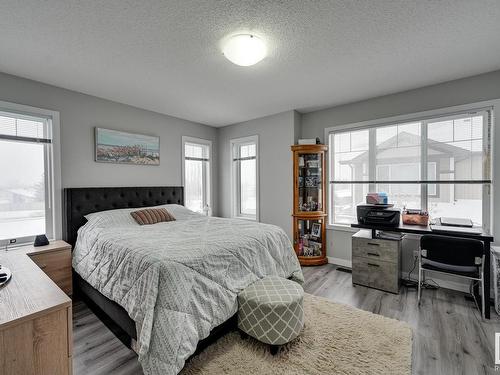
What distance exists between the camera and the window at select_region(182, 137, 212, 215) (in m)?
4.44

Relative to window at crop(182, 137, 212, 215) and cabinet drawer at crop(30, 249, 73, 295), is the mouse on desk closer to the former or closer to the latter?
cabinet drawer at crop(30, 249, 73, 295)

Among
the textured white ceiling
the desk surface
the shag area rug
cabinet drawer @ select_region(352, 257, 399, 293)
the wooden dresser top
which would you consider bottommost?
the shag area rug

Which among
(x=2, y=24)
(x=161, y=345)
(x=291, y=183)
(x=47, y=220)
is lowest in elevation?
(x=161, y=345)

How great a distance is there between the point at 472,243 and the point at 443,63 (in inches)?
71.0

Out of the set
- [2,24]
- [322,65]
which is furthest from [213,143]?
[2,24]

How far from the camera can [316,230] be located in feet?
12.5

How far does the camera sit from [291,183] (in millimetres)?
3926

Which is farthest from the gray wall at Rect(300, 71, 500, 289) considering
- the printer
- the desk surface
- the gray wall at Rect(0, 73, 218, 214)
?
the gray wall at Rect(0, 73, 218, 214)

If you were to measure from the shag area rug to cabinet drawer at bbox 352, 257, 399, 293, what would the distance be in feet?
2.26

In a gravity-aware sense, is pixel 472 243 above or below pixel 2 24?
below

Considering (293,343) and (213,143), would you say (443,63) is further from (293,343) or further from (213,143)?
(213,143)

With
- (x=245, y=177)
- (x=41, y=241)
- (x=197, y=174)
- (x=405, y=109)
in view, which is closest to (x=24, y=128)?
(x=41, y=241)

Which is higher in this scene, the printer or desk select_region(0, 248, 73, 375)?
the printer

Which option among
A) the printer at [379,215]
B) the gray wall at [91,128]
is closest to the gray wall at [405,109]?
the printer at [379,215]
